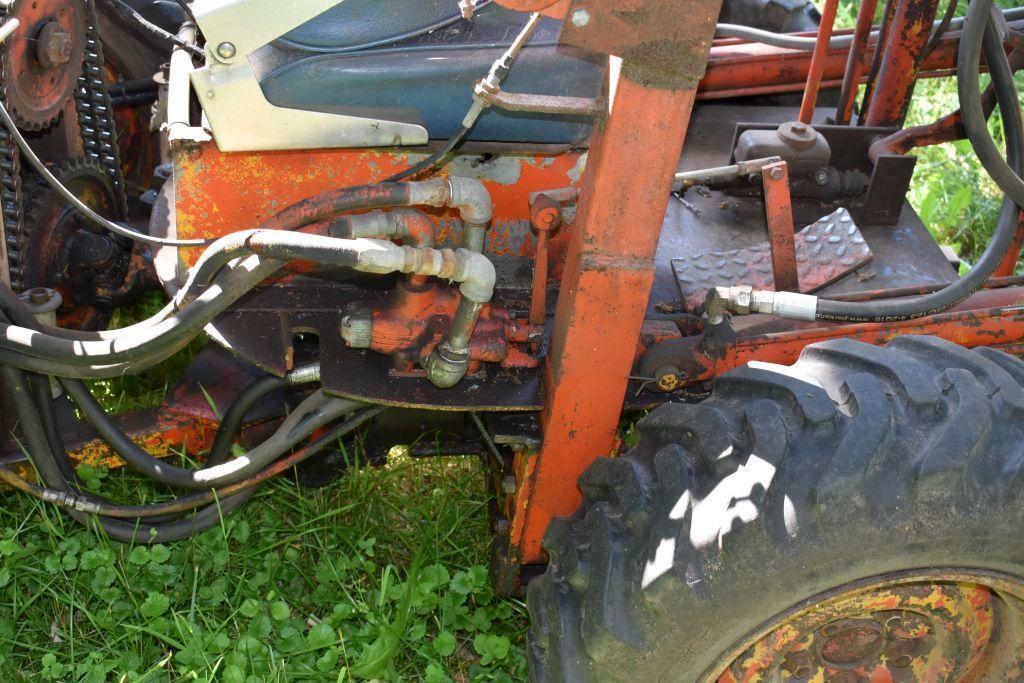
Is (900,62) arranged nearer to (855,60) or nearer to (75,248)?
(855,60)

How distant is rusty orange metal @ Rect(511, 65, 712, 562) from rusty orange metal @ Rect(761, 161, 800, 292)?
0.51 metres

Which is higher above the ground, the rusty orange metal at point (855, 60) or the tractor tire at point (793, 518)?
the rusty orange metal at point (855, 60)

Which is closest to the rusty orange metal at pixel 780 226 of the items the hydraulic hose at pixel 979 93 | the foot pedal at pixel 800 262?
the foot pedal at pixel 800 262

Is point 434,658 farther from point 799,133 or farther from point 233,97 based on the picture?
point 799,133

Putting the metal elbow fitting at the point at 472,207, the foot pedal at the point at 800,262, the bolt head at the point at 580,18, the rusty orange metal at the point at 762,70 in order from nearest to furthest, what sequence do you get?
1. the bolt head at the point at 580,18
2. the metal elbow fitting at the point at 472,207
3. the foot pedal at the point at 800,262
4. the rusty orange metal at the point at 762,70

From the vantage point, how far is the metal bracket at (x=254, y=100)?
196 cm

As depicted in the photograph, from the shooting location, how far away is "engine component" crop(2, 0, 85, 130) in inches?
91.9

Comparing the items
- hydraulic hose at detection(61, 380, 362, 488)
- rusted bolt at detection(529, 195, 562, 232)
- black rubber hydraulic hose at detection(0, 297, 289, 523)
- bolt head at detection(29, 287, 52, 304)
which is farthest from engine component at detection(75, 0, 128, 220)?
rusted bolt at detection(529, 195, 562, 232)

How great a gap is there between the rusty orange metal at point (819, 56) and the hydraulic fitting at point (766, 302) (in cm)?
90

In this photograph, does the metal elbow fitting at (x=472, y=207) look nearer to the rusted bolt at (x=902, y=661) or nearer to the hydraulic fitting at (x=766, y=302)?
the hydraulic fitting at (x=766, y=302)

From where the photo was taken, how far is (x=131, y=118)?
3281 millimetres

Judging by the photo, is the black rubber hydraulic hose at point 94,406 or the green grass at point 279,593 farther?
the green grass at point 279,593

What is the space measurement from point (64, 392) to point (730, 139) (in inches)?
77.6

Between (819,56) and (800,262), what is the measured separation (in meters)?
0.59
